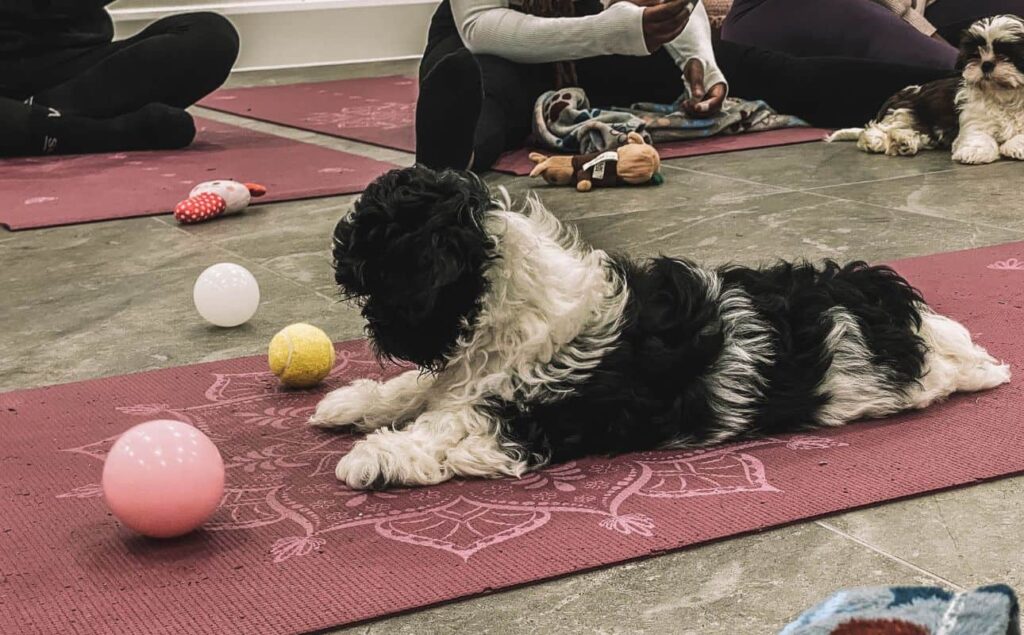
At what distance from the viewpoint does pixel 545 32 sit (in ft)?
17.8

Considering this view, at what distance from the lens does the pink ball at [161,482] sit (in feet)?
6.33

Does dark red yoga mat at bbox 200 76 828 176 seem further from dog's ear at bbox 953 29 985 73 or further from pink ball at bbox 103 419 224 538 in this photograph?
pink ball at bbox 103 419 224 538

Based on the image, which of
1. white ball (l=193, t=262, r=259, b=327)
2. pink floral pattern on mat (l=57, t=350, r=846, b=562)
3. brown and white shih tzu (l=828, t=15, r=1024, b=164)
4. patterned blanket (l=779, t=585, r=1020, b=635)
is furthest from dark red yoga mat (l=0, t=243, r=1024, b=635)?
brown and white shih tzu (l=828, t=15, r=1024, b=164)

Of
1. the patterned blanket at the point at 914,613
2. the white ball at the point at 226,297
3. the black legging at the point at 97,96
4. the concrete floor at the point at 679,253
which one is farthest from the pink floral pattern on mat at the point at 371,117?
the patterned blanket at the point at 914,613

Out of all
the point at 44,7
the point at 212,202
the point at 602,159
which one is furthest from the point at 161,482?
the point at 44,7

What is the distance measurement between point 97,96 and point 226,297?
355cm

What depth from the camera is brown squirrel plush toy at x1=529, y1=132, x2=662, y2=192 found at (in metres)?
4.92

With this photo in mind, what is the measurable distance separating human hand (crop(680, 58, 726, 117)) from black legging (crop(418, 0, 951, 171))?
0.23 meters

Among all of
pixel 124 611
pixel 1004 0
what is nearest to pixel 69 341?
pixel 124 611

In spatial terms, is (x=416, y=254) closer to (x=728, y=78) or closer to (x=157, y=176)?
(x=157, y=176)

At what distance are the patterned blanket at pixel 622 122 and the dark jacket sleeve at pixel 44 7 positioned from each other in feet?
7.96

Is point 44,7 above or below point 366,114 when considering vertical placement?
above

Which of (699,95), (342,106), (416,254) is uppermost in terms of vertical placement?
(416,254)

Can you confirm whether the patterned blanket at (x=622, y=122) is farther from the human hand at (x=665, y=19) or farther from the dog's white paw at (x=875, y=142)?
the dog's white paw at (x=875, y=142)
